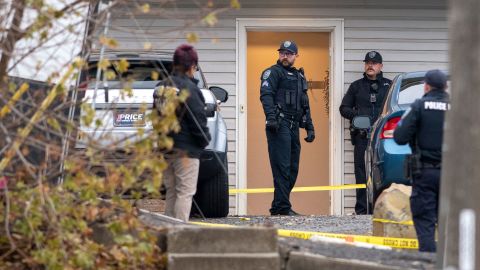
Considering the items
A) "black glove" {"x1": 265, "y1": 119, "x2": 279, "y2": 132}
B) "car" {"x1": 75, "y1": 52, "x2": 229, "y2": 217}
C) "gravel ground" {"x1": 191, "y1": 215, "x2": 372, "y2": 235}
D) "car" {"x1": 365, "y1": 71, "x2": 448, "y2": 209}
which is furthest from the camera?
"black glove" {"x1": 265, "y1": 119, "x2": 279, "y2": 132}

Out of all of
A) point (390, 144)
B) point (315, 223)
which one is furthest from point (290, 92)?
point (390, 144)

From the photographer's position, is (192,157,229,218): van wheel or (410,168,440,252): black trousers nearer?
(410,168,440,252): black trousers

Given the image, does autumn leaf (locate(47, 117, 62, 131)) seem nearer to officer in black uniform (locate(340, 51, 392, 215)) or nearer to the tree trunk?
the tree trunk

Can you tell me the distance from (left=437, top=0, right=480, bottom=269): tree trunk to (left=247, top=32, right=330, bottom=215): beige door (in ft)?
34.6

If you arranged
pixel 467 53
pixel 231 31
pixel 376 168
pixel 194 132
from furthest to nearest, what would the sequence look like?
pixel 231 31
pixel 376 168
pixel 194 132
pixel 467 53

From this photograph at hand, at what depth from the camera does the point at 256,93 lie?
655 inches

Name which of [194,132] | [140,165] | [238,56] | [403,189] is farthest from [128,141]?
[238,56]

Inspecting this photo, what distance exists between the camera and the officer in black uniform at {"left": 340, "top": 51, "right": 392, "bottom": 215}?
14.9 meters

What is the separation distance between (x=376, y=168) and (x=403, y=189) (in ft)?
2.96

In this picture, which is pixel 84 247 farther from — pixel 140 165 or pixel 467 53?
pixel 467 53

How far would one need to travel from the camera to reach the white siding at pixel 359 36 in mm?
15695

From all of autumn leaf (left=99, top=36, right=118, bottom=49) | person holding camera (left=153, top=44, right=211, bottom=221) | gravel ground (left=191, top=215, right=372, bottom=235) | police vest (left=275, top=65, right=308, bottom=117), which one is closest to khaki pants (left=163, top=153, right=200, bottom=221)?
person holding camera (left=153, top=44, right=211, bottom=221)

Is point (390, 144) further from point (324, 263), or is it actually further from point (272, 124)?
point (324, 263)

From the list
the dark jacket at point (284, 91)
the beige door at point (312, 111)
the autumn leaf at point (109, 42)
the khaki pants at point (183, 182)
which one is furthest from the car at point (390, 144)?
the beige door at point (312, 111)
